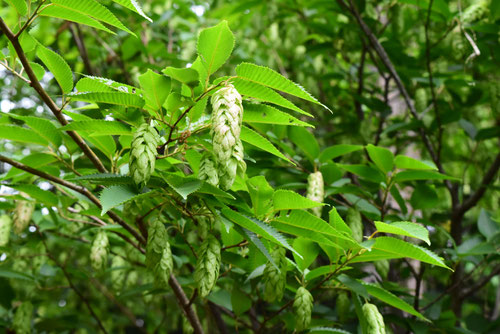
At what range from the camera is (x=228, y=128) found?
77 cm

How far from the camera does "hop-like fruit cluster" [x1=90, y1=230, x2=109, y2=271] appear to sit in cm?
130

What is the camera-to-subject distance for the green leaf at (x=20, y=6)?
836 millimetres

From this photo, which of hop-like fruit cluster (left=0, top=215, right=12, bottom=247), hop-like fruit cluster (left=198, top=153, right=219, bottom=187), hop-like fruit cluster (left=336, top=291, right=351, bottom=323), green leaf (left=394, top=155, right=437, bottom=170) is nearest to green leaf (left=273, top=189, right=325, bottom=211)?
hop-like fruit cluster (left=198, top=153, right=219, bottom=187)

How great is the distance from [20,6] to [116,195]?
37cm

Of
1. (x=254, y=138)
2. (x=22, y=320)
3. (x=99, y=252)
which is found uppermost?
(x=254, y=138)

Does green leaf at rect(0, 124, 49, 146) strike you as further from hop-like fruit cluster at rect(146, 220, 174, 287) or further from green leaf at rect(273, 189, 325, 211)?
green leaf at rect(273, 189, 325, 211)

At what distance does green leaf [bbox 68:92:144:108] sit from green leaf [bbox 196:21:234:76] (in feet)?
0.46

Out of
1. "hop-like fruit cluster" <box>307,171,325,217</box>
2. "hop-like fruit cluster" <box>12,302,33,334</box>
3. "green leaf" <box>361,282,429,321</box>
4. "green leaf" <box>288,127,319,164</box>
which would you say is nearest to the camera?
"green leaf" <box>361,282,429,321</box>

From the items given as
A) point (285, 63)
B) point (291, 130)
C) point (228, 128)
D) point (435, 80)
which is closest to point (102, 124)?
point (228, 128)

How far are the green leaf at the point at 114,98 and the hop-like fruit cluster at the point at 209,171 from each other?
16 cm

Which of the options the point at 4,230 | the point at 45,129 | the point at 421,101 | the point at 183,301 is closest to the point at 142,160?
the point at 45,129

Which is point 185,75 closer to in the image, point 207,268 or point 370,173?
point 207,268

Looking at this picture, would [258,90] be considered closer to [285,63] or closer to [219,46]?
[219,46]

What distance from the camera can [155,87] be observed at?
88cm
